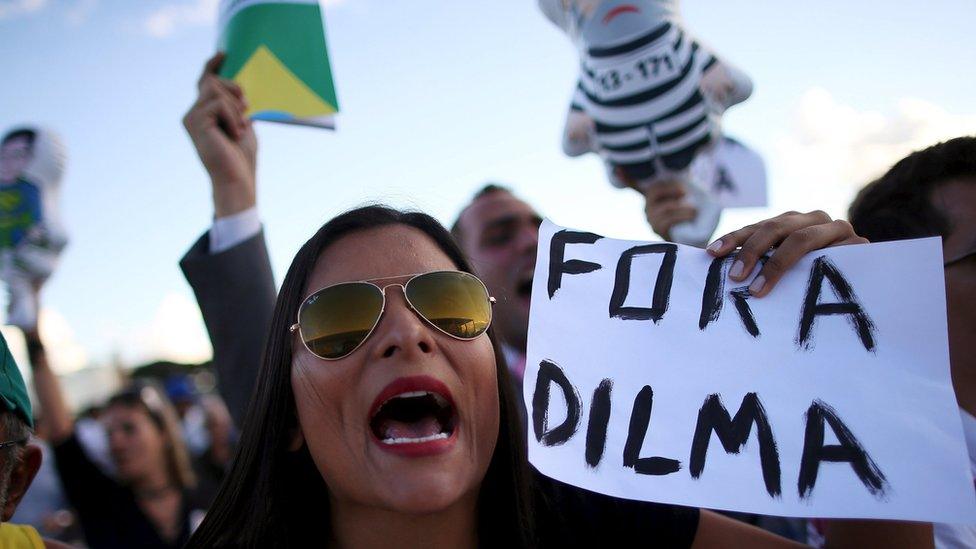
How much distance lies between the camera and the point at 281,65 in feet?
8.56

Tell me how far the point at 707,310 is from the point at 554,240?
306 mm

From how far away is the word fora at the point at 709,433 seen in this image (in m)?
1.26

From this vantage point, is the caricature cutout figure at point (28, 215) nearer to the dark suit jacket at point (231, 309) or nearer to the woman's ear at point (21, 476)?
the dark suit jacket at point (231, 309)

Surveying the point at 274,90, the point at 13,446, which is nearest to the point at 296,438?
the point at 13,446

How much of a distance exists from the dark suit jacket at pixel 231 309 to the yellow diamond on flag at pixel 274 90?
25.0 inches

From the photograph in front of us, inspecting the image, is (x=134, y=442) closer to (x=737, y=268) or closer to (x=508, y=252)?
(x=508, y=252)

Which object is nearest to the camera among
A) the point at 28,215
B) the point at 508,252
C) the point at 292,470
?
the point at 292,470

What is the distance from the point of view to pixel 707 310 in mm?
1398

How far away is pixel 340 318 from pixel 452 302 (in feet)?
0.71

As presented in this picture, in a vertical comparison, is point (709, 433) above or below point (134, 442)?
above

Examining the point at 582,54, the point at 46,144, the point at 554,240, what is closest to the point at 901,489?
the point at 554,240

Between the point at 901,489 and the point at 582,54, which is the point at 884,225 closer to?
the point at 901,489

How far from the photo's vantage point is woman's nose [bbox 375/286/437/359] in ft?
4.86

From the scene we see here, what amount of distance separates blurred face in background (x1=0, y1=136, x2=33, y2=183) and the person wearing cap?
64.2 inches
